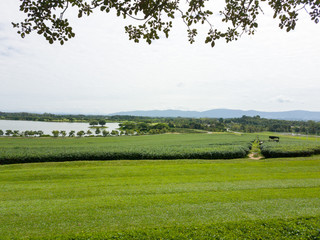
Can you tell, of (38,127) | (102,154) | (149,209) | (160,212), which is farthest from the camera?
(38,127)

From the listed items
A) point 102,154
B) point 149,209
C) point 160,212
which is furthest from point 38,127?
point 160,212

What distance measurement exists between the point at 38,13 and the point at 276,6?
4679 millimetres

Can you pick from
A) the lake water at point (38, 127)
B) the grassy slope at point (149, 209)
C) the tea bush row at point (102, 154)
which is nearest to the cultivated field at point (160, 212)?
the grassy slope at point (149, 209)

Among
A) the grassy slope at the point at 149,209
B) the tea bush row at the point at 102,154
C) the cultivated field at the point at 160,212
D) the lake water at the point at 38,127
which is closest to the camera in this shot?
the cultivated field at the point at 160,212

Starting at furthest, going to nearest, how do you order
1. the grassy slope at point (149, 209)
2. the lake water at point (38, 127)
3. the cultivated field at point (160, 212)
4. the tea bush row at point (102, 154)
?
1. the lake water at point (38, 127)
2. the tea bush row at point (102, 154)
3. the grassy slope at point (149, 209)
4. the cultivated field at point (160, 212)

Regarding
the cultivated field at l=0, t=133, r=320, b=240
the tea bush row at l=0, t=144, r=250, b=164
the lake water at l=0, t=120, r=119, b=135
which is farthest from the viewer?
the lake water at l=0, t=120, r=119, b=135

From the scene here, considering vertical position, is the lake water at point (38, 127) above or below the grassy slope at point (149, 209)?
below

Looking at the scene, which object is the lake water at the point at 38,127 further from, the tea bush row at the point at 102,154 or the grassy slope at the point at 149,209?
the grassy slope at the point at 149,209

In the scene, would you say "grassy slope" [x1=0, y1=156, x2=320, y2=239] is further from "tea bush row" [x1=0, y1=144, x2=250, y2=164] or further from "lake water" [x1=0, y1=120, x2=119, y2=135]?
"lake water" [x1=0, y1=120, x2=119, y2=135]

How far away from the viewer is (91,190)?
9117 mm

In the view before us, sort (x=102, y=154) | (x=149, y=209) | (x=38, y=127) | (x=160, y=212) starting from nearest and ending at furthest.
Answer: (x=160, y=212)
(x=149, y=209)
(x=102, y=154)
(x=38, y=127)

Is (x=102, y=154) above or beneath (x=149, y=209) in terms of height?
beneath

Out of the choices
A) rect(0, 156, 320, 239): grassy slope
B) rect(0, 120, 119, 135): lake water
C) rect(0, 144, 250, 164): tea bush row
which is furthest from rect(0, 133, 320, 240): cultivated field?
rect(0, 120, 119, 135): lake water

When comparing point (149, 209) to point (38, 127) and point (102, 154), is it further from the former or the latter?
point (38, 127)
